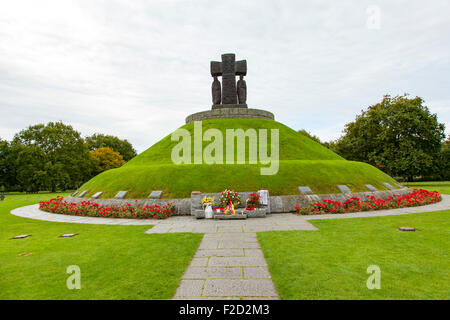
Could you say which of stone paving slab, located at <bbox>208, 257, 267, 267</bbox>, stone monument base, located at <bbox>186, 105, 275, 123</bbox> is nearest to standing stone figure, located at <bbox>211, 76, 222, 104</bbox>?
stone monument base, located at <bbox>186, 105, 275, 123</bbox>

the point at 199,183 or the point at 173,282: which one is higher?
the point at 199,183

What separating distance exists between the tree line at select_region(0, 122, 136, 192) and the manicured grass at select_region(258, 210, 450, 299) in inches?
2358

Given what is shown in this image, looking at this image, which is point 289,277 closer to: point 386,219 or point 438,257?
point 438,257

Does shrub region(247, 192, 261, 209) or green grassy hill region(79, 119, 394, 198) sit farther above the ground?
green grassy hill region(79, 119, 394, 198)

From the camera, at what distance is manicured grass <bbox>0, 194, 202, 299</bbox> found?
17.8ft

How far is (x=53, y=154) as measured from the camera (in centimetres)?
5672

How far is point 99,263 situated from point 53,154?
62076mm

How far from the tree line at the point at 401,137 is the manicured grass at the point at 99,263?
4553cm

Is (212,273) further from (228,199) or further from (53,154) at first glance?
(53,154)

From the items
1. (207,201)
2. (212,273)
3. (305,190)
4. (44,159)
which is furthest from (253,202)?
(44,159)

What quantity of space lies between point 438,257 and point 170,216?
13.7 m

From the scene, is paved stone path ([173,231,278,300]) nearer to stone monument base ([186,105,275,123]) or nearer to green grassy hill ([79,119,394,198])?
green grassy hill ([79,119,394,198])

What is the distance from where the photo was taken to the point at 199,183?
18.7 meters
